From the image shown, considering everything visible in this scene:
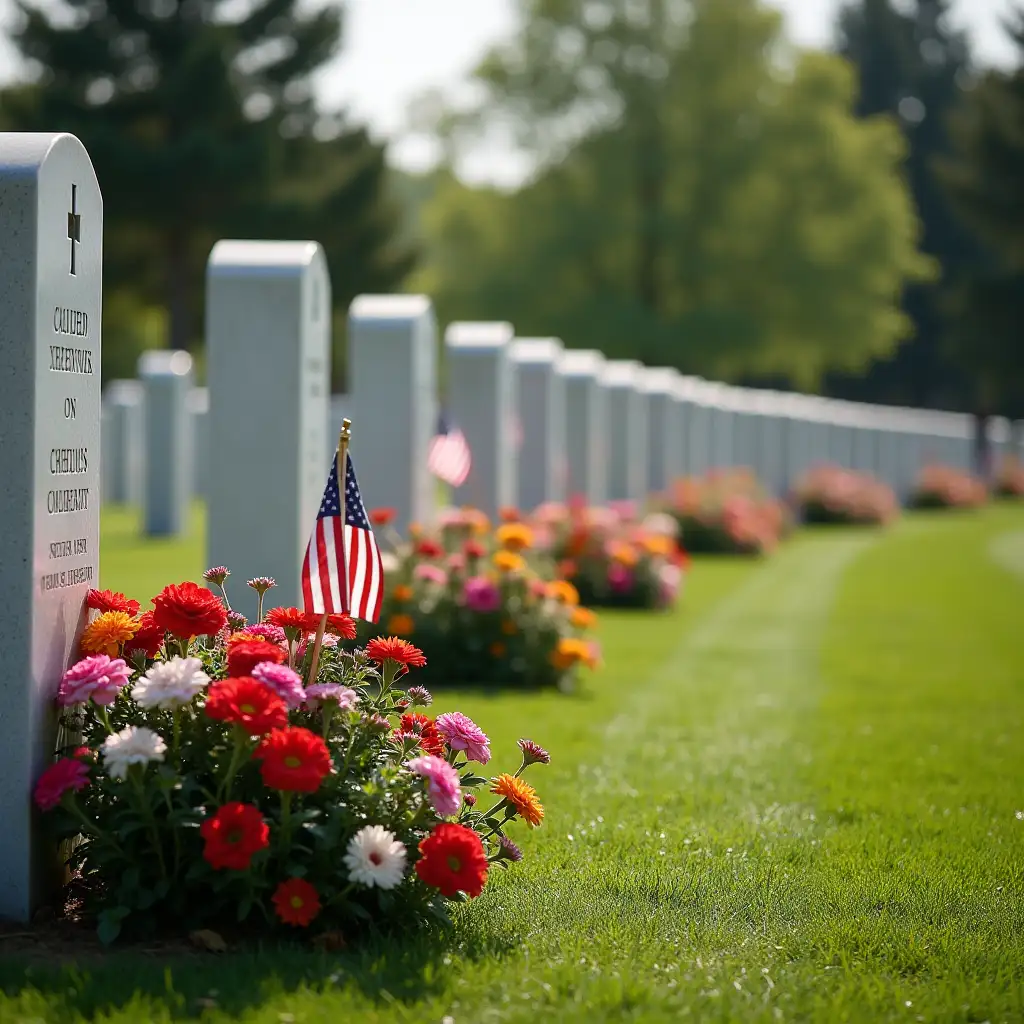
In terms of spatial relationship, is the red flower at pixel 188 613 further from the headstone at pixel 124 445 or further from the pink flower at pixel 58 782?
the headstone at pixel 124 445

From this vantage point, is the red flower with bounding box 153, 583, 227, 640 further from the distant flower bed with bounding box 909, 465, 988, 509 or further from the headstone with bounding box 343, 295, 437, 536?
the distant flower bed with bounding box 909, 465, 988, 509

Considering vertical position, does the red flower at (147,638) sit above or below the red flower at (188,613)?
below

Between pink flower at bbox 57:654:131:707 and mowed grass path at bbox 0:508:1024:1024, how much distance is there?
78 centimetres

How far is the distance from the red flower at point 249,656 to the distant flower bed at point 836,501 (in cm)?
3189

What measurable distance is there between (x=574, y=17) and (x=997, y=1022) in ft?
144

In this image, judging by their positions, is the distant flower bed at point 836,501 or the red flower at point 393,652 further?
the distant flower bed at point 836,501


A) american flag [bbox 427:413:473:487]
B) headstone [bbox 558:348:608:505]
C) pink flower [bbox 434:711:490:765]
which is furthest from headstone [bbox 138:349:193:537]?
pink flower [bbox 434:711:490:765]

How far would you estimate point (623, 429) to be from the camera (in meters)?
23.2

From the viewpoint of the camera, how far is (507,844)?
5086mm

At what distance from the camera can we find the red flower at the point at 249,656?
→ 4.92m

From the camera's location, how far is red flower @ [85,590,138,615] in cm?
540

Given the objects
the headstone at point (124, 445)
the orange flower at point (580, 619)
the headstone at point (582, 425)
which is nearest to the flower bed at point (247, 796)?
the orange flower at point (580, 619)

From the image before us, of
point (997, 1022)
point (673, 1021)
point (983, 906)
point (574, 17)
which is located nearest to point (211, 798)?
point (673, 1021)

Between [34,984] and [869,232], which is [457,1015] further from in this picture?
[869,232]
